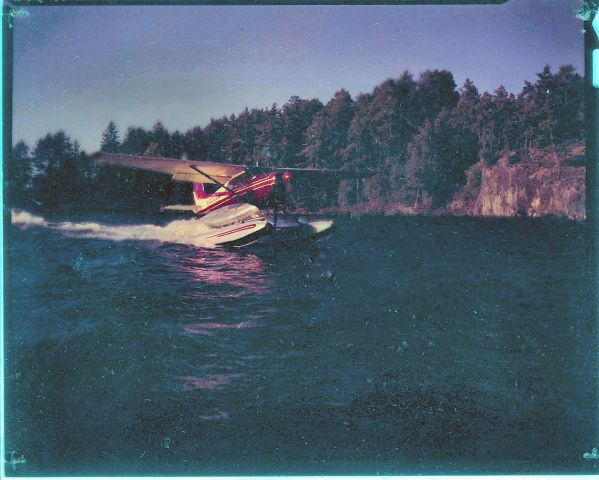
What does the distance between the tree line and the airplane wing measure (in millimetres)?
29

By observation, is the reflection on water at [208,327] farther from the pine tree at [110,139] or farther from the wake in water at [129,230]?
the pine tree at [110,139]

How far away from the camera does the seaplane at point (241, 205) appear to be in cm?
236

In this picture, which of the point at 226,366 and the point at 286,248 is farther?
the point at 286,248

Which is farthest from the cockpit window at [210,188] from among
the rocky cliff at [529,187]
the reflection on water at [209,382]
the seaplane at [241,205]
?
the rocky cliff at [529,187]

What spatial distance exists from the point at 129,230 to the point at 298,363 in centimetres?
98

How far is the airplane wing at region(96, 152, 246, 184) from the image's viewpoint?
2281 mm

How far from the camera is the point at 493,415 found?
2.22 meters

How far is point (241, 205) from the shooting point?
2.39 m

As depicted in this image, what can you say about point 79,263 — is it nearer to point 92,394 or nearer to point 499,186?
point 92,394

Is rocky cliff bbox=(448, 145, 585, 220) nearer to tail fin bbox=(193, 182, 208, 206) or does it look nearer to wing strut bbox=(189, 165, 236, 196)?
wing strut bbox=(189, 165, 236, 196)

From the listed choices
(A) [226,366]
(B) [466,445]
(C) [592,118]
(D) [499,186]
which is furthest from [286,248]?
(C) [592,118]

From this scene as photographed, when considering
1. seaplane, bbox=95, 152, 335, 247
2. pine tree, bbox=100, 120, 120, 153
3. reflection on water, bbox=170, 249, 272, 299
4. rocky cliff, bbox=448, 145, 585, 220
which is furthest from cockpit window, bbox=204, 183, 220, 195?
rocky cliff, bbox=448, 145, 585, 220

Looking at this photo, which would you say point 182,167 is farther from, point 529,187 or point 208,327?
point 529,187

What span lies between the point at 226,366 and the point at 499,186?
4.99ft
